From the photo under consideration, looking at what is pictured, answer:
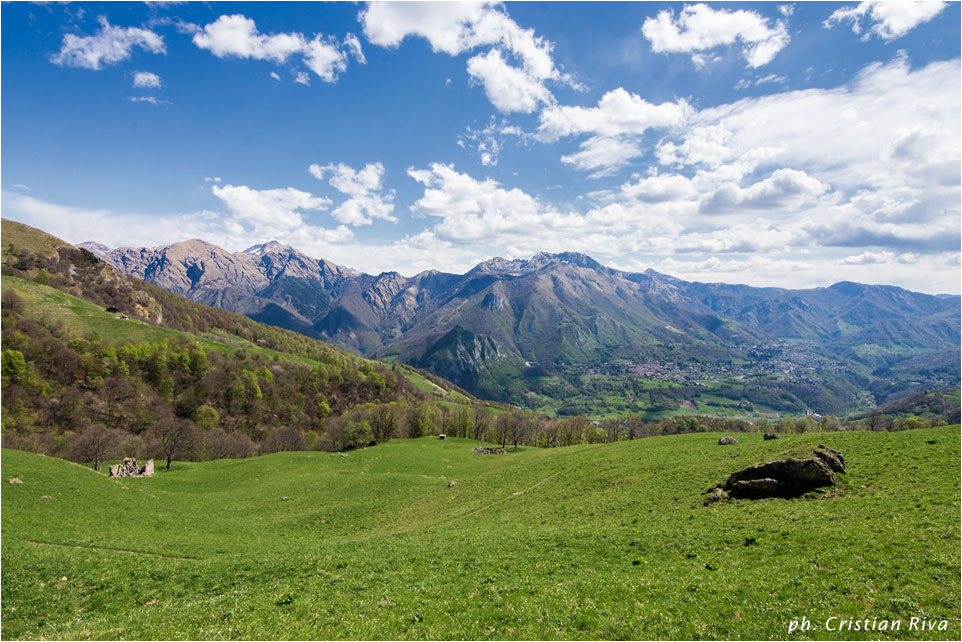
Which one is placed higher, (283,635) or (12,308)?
(12,308)

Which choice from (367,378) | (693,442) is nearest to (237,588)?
(693,442)

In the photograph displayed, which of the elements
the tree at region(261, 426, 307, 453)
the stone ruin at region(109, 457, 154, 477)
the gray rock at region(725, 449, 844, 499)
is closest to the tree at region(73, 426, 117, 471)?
the stone ruin at region(109, 457, 154, 477)

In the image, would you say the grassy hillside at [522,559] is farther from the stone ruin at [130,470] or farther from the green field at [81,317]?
the green field at [81,317]

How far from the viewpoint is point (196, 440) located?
90.3 metres

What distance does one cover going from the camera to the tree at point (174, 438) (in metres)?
72.7

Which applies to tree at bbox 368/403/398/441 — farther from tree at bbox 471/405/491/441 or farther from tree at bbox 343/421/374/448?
tree at bbox 471/405/491/441

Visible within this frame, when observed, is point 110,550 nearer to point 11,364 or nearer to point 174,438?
point 174,438

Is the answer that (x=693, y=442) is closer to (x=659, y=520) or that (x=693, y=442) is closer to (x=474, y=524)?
(x=659, y=520)

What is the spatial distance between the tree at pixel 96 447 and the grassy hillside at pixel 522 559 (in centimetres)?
2200

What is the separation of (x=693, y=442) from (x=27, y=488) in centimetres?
8325

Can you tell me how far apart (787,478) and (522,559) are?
2401 cm

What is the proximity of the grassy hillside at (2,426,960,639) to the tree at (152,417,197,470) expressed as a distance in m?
28.3

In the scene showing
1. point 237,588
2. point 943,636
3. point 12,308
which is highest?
point 12,308

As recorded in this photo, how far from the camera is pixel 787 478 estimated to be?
30203 mm
